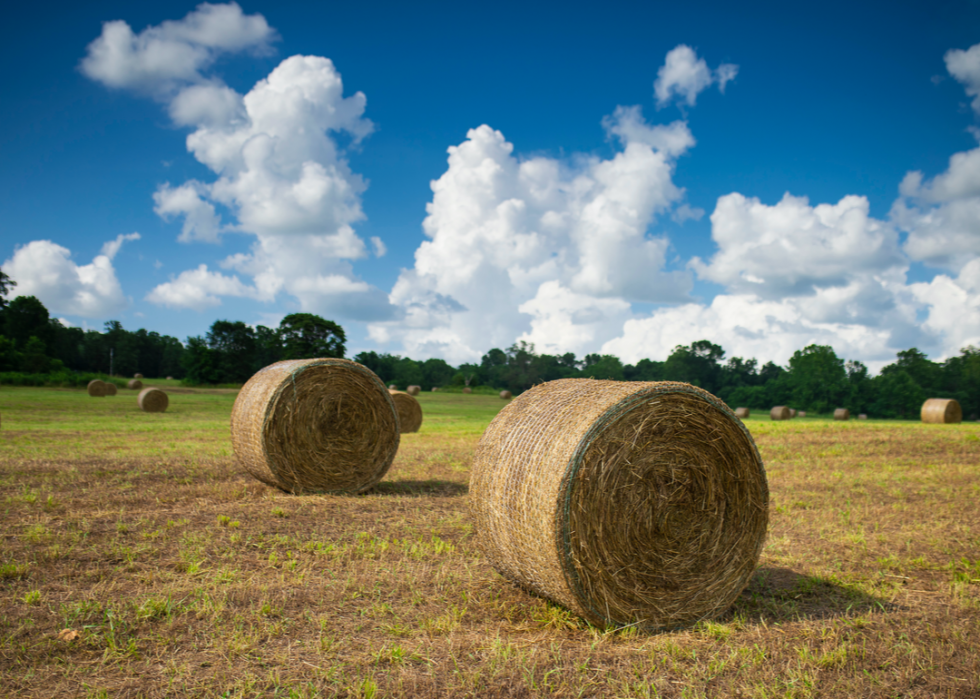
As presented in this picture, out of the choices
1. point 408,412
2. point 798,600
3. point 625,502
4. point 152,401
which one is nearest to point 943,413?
point 408,412

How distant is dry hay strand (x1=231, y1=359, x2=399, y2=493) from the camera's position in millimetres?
9961

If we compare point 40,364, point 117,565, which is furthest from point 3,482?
point 40,364

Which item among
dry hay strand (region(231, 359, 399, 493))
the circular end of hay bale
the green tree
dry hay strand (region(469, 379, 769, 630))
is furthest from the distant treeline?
dry hay strand (region(469, 379, 769, 630))

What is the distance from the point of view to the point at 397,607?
16.7ft

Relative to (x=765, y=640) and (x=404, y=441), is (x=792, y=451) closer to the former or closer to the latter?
(x=404, y=441)

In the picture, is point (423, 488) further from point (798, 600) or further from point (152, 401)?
point (152, 401)

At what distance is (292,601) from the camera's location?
16.9 ft

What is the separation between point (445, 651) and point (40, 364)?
59.2 m

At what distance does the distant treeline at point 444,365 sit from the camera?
62.8 meters

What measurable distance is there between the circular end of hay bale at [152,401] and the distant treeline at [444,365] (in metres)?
19.7

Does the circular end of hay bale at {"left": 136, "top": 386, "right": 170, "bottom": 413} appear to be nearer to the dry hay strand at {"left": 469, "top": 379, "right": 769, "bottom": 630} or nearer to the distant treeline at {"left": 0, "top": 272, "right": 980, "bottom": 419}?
the distant treeline at {"left": 0, "top": 272, "right": 980, "bottom": 419}

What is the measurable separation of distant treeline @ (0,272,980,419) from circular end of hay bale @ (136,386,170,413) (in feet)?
64.6

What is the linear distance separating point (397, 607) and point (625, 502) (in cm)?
203

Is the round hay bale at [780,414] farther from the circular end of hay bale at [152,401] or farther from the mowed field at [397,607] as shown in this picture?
the circular end of hay bale at [152,401]
